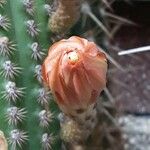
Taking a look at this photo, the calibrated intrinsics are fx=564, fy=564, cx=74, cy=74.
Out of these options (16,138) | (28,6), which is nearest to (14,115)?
(16,138)

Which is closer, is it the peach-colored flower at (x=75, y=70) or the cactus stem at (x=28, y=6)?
the peach-colored flower at (x=75, y=70)

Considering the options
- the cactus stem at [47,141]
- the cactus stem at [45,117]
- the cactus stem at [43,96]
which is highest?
the cactus stem at [43,96]

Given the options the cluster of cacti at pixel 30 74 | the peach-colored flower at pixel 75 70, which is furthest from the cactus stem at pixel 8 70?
the peach-colored flower at pixel 75 70

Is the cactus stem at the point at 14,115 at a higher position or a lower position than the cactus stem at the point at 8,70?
lower

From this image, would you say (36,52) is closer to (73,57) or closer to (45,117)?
(45,117)

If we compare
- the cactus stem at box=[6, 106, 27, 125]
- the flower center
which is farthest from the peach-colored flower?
the cactus stem at box=[6, 106, 27, 125]

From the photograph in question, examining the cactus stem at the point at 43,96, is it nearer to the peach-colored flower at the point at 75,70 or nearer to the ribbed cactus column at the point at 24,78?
the ribbed cactus column at the point at 24,78
